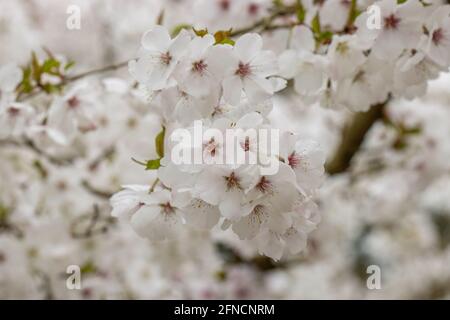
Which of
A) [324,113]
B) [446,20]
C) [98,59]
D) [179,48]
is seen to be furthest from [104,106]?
[98,59]

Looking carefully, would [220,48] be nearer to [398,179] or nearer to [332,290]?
[398,179]

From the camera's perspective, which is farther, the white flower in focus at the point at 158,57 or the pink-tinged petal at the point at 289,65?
the pink-tinged petal at the point at 289,65

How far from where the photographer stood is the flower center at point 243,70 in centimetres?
90

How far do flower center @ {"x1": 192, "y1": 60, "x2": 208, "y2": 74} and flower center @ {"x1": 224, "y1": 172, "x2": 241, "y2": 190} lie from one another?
6.8 inches

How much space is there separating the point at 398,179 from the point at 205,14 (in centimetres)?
139

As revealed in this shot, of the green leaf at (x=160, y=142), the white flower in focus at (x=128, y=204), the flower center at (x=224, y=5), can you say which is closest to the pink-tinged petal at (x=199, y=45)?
the green leaf at (x=160, y=142)

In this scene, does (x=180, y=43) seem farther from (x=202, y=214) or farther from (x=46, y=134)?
(x=46, y=134)

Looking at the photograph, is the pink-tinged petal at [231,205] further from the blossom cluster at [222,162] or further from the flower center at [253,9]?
the flower center at [253,9]

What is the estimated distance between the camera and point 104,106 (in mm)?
1826

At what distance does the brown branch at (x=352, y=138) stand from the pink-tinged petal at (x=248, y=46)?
1204mm

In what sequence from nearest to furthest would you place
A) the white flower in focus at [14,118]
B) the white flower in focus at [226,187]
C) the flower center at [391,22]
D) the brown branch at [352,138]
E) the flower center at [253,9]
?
the white flower in focus at [226,187]
the flower center at [391,22]
the white flower in focus at [14,118]
the flower center at [253,9]
the brown branch at [352,138]

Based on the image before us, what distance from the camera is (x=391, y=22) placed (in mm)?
1006

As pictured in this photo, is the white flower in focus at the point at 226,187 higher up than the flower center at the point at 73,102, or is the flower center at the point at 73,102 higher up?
the flower center at the point at 73,102

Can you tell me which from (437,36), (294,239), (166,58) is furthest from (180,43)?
(437,36)
